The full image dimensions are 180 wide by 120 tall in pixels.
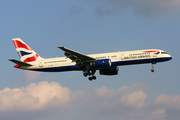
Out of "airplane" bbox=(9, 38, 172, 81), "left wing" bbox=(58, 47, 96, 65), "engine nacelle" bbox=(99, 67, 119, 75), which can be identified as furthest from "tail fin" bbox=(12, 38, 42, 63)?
"engine nacelle" bbox=(99, 67, 119, 75)

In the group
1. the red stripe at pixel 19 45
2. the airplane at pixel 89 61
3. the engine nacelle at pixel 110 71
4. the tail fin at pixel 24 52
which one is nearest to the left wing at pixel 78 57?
the airplane at pixel 89 61

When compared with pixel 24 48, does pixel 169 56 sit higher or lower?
lower

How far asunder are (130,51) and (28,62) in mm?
21536

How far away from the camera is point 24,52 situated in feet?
213

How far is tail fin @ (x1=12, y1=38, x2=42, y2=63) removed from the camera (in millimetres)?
63922

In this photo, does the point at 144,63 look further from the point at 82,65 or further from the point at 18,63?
the point at 18,63

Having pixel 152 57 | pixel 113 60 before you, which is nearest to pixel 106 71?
pixel 113 60

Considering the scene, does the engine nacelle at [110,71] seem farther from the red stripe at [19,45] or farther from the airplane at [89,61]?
the red stripe at [19,45]

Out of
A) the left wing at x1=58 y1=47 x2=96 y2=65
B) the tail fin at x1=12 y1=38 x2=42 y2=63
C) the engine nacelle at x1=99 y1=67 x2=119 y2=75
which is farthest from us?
the engine nacelle at x1=99 y1=67 x2=119 y2=75

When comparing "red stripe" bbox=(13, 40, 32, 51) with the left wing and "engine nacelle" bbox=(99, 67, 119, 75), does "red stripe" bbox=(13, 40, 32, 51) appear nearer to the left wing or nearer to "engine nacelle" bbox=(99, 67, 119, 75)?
the left wing

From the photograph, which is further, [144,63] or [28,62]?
[28,62]

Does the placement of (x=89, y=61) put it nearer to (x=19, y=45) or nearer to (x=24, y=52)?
(x=24, y=52)

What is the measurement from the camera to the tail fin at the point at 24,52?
210 feet

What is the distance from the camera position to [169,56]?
5762cm
